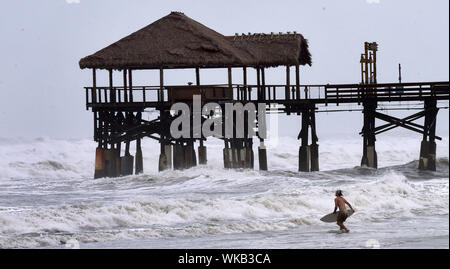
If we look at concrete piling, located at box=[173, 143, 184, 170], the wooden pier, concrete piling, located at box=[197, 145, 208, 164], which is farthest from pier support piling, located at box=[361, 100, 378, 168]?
concrete piling, located at box=[173, 143, 184, 170]

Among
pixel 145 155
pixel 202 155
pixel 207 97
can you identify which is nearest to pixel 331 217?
pixel 207 97

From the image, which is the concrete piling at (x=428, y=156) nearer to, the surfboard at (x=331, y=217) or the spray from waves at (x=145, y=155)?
the spray from waves at (x=145, y=155)

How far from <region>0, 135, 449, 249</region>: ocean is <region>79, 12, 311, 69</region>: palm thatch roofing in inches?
161

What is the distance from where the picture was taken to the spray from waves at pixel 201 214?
2384cm

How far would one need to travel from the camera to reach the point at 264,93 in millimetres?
42344

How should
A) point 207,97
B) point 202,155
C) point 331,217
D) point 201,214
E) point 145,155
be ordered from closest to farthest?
point 331,217 → point 201,214 → point 207,97 → point 202,155 → point 145,155

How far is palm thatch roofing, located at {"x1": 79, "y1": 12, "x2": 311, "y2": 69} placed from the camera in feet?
139

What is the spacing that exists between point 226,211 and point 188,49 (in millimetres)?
16098

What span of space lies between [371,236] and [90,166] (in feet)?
136

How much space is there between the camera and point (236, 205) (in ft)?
92.5

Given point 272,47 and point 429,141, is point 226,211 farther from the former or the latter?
point 272,47

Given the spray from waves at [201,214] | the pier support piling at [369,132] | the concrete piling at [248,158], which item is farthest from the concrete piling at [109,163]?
the spray from waves at [201,214]

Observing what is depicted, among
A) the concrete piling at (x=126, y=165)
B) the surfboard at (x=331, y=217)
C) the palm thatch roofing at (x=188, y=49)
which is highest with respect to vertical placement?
the palm thatch roofing at (x=188, y=49)

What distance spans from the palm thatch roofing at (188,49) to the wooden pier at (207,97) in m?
0.03
